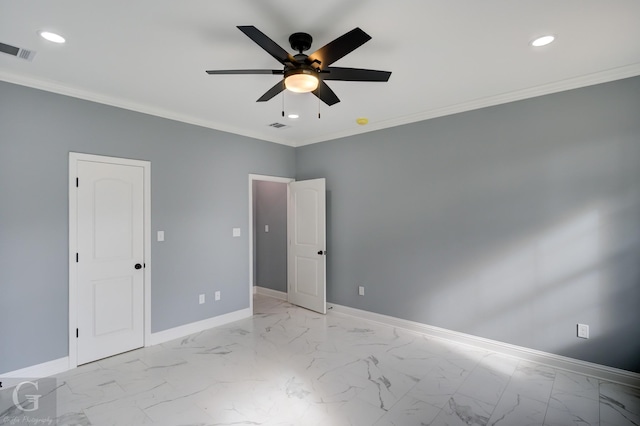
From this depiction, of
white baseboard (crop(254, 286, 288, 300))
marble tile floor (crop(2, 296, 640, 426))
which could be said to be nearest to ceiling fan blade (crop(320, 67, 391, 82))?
marble tile floor (crop(2, 296, 640, 426))

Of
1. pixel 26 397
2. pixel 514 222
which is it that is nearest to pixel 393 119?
pixel 514 222

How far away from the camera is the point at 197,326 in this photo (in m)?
4.04

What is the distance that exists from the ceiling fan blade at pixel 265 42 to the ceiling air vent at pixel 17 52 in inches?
79.7

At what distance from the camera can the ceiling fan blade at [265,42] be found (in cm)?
162

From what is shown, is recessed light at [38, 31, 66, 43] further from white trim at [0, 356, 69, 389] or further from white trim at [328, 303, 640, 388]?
white trim at [328, 303, 640, 388]

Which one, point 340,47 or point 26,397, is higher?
point 340,47

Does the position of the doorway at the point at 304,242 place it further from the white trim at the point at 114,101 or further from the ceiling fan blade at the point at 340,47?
the ceiling fan blade at the point at 340,47

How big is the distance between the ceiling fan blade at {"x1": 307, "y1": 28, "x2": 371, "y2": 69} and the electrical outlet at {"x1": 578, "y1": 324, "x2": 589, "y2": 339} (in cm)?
323

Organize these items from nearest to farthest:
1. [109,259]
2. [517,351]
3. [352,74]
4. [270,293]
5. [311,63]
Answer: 1. [311,63]
2. [352,74]
3. [517,351]
4. [109,259]
5. [270,293]

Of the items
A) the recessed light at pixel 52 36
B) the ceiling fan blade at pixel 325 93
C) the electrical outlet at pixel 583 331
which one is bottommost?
the electrical outlet at pixel 583 331

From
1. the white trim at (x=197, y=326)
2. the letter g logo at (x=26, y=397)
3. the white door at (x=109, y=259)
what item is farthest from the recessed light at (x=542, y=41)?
the letter g logo at (x=26, y=397)

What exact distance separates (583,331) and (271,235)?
14.9 feet

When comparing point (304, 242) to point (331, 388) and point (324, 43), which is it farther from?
point (324, 43)

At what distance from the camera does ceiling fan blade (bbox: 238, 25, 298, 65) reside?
162 cm
